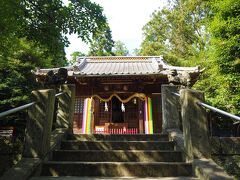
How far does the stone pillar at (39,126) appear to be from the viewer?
3.96m

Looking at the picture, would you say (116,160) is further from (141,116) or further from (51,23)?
(141,116)

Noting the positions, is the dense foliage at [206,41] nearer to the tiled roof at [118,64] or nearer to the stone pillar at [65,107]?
A: the tiled roof at [118,64]

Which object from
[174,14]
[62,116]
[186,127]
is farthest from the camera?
[174,14]

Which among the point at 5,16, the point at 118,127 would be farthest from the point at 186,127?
the point at 118,127

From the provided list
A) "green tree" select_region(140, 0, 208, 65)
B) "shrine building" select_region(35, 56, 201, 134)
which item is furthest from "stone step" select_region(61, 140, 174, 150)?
"green tree" select_region(140, 0, 208, 65)

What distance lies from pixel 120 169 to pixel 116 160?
51 centimetres

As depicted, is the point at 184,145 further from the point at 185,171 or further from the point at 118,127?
the point at 118,127

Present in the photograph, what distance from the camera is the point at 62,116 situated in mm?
5867

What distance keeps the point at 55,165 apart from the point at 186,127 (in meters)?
2.41

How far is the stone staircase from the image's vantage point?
3748 mm

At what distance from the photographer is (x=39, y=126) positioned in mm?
4082

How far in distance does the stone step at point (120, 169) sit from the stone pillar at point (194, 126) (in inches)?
12.2

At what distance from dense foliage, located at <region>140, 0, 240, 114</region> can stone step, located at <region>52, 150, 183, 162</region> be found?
8297mm

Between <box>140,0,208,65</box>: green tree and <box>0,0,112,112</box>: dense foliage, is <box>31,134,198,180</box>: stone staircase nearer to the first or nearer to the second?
<box>0,0,112,112</box>: dense foliage
